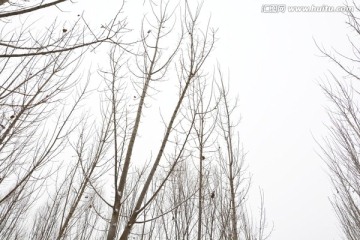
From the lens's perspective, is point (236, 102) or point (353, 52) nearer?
point (353, 52)

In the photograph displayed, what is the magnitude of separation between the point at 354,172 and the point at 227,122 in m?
2.57

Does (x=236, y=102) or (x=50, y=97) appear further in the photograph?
(x=236, y=102)

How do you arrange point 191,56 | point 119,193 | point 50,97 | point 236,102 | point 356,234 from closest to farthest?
point 119,193 → point 50,97 → point 191,56 → point 236,102 → point 356,234

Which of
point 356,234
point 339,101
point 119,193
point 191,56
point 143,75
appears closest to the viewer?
point 119,193

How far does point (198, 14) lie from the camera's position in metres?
3.35

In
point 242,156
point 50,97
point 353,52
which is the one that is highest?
point 353,52

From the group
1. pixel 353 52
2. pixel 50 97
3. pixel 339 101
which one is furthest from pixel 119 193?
pixel 339 101

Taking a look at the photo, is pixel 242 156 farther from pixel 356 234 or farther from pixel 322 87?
pixel 356 234

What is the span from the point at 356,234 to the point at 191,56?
7555 mm

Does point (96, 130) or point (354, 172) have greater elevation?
point (96, 130)

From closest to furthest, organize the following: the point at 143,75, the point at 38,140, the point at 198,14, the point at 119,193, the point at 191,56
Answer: the point at 119,193 < the point at 191,56 < the point at 143,75 < the point at 198,14 < the point at 38,140

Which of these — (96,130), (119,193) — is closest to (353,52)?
(119,193)

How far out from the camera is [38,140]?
4039mm

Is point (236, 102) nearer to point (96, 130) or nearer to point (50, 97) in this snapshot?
point (96, 130)
